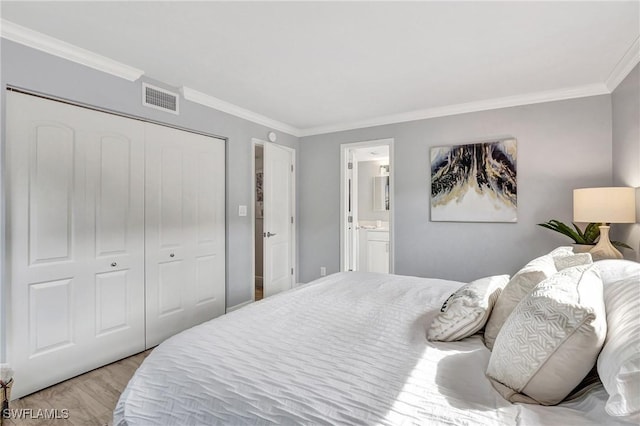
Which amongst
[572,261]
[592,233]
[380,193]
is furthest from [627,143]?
[380,193]

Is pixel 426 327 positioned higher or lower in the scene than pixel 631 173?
lower

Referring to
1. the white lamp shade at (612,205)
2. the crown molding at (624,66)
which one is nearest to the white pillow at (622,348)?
the white lamp shade at (612,205)

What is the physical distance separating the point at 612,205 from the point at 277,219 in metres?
3.37

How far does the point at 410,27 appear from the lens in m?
2.03

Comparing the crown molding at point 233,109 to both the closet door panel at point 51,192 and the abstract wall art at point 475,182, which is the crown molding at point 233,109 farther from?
the abstract wall art at point 475,182

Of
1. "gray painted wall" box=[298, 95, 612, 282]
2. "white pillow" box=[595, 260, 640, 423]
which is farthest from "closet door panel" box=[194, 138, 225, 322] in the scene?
"white pillow" box=[595, 260, 640, 423]

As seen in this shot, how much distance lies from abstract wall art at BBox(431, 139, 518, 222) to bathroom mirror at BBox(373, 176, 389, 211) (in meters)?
1.97

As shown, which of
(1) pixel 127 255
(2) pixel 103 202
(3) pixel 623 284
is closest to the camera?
(3) pixel 623 284

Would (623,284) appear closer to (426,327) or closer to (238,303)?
(426,327)

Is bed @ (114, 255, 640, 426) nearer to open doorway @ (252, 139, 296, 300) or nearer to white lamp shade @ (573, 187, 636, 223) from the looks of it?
white lamp shade @ (573, 187, 636, 223)

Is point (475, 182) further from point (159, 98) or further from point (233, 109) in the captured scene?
point (159, 98)

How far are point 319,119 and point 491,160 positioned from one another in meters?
2.10

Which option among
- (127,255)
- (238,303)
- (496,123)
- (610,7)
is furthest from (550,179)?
(127,255)

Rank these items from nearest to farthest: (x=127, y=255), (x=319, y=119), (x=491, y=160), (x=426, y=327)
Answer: (x=426, y=327), (x=127, y=255), (x=491, y=160), (x=319, y=119)
